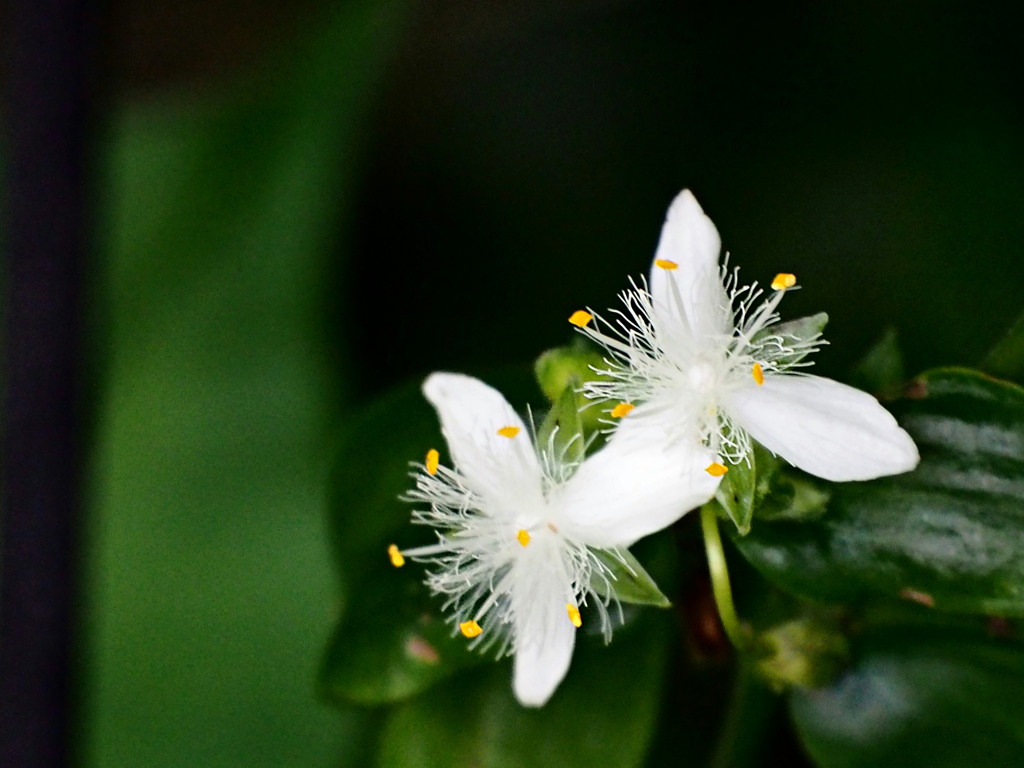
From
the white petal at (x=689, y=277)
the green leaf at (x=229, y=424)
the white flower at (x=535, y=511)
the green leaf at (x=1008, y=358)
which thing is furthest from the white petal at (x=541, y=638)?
the green leaf at (x=229, y=424)

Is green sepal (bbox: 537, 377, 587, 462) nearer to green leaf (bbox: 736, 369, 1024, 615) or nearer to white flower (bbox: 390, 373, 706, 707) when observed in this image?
white flower (bbox: 390, 373, 706, 707)

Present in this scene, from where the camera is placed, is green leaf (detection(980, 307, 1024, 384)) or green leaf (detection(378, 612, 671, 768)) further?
green leaf (detection(378, 612, 671, 768))

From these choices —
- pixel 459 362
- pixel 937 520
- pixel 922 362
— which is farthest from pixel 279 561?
pixel 937 520

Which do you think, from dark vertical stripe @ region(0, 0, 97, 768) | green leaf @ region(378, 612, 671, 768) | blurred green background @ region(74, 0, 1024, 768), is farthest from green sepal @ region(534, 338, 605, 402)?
dark vertical stripe @ region(0, 0, 97, 768)

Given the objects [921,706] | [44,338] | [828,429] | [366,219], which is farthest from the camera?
[366,219]

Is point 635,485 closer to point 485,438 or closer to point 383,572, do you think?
point 485,438

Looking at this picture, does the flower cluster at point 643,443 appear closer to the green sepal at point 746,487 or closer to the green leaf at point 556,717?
the green sepal at point 746,487

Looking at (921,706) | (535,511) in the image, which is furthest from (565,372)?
(921,706)
